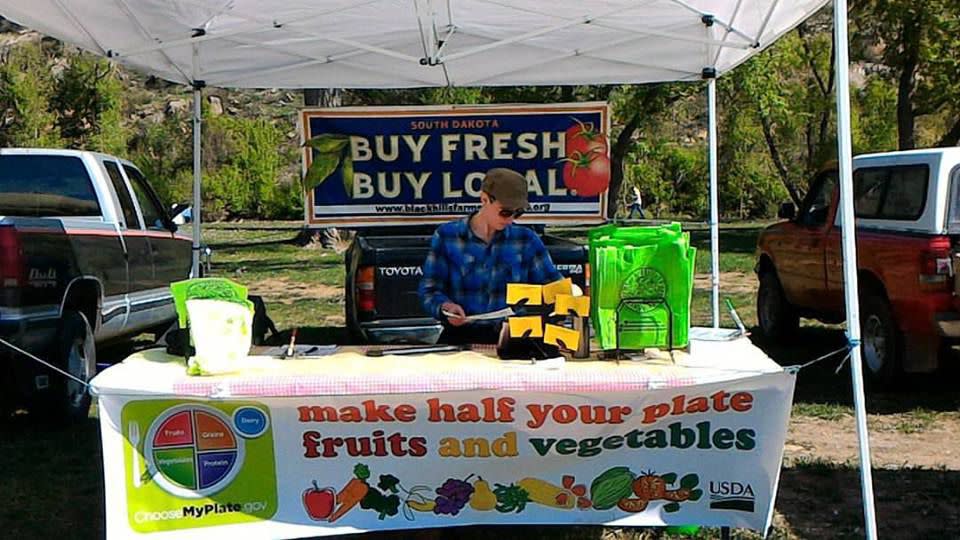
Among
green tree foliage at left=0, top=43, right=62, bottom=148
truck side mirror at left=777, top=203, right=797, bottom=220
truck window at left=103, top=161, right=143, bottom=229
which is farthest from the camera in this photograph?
green tree foliage at left=0, top=43, right=62, bottom=148

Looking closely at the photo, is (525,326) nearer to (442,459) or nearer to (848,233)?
(442,459)

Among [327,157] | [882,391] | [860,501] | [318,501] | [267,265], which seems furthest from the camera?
[267,265]

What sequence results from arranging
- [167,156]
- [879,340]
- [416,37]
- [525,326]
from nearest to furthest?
[525,326], [416,37], [879,340], [167,156]

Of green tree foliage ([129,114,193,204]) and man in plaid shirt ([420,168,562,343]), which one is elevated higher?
green tree foliage ([129,114,193,204])

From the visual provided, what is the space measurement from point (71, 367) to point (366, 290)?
7.05 ft

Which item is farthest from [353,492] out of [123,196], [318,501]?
[123,196]

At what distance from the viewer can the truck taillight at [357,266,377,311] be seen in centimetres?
756

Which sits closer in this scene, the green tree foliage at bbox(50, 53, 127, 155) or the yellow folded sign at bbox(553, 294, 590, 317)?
the yellow folded sign at bbox(553, 294, 590, 317)

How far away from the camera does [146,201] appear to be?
9.29 meters

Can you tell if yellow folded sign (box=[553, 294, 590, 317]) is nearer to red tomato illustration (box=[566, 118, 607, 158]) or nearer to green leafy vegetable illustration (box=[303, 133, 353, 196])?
red tomato illustration (box=[566, 118, 607, 158])

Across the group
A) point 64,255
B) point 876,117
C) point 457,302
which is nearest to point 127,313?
point 64,255

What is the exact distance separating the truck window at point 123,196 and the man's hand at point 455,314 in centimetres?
472

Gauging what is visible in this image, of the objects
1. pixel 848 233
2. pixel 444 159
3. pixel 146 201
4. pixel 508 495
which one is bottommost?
pixel 508 495

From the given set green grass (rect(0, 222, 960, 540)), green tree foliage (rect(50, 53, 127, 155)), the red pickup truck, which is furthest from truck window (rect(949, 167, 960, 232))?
green tree foliage (rect(50, 53, 127, 155))
